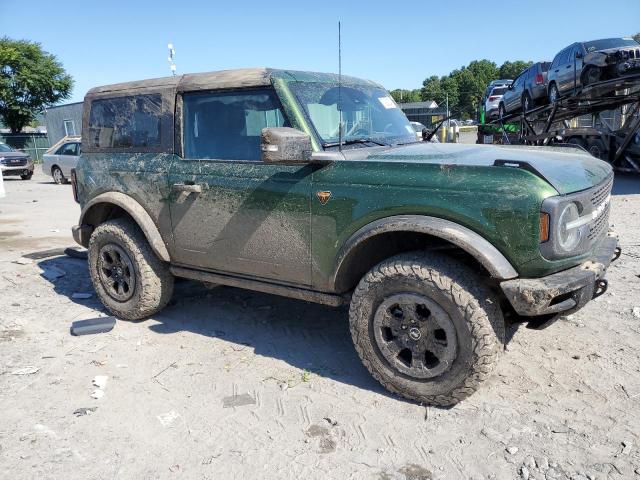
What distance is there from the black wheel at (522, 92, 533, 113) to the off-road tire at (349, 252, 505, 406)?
1438cm

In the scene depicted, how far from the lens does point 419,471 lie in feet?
8.34

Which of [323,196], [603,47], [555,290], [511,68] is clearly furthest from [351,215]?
[511,68]

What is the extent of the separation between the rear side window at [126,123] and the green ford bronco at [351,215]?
2 cm

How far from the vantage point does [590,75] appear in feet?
37.9

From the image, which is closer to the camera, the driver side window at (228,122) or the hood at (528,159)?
the hood at (528,159)

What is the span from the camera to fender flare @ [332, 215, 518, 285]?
2.71 metres

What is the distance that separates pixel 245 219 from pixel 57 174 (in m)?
17.7

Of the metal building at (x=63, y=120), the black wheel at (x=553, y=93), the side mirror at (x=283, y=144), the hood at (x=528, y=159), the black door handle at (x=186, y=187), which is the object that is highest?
the metal building at (x=63, y=120)

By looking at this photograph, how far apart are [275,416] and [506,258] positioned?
1650 millimetres

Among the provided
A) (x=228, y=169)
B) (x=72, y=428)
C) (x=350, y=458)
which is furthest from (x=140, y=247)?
(x=350, y=458)

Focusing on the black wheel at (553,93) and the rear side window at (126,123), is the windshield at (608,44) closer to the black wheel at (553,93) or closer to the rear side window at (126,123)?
the black wheel at (553,93)

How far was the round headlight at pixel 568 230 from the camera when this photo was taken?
2.69 m

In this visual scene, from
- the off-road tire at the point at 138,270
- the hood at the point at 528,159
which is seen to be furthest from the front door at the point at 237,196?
the hood at the point at 528,159

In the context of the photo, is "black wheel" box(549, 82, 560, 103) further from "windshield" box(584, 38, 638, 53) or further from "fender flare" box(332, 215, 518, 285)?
"fender flare" box(332, 215, 518, 285)
